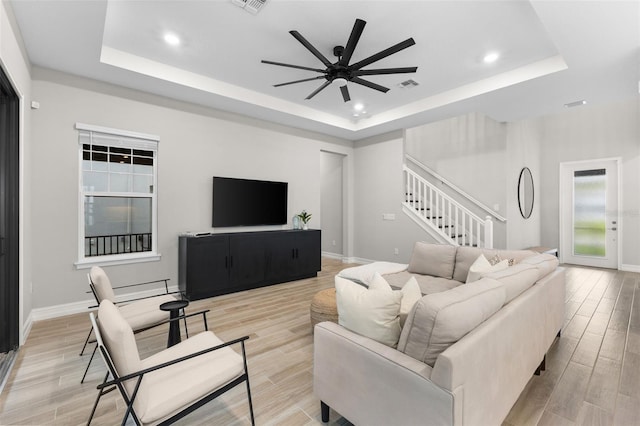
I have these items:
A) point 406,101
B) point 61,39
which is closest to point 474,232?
point 406,101

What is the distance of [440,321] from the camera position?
4.21 ft

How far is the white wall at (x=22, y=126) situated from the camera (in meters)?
2.34

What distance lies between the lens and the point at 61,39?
2.95 meters

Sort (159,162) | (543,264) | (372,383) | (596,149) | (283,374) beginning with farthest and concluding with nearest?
(596,149)
(159,162)
(543,264)
(283,374)
(372,383)

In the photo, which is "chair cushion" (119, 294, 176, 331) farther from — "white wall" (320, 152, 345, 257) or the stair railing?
the stair railing

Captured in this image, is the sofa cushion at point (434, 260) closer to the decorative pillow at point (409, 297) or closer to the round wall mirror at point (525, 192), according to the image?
the decorative pillow at point (409, 297)

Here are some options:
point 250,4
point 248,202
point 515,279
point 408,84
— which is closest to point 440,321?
point 515,279

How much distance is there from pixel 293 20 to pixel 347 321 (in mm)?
2913

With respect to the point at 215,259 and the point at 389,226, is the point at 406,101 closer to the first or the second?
the point at 389,226

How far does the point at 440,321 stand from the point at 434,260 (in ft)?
8.95

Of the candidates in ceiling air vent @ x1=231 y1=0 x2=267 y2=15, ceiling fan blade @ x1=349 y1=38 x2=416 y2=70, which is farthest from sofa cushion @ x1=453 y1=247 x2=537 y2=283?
ceiling air vent @ x1=231 y1=0 x2=267 y2=15

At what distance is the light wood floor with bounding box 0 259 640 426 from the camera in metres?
1.86

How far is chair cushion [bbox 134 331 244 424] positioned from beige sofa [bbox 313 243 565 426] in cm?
53

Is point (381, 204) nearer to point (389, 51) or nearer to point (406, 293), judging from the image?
point (389, 51)
